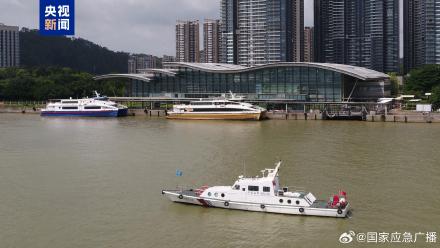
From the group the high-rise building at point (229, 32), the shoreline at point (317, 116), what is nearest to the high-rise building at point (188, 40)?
the high-rise building at point (229, 32)

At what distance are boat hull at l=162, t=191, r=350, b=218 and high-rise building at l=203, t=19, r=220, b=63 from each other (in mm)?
96741

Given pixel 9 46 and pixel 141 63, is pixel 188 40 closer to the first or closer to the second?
pixel 9 46

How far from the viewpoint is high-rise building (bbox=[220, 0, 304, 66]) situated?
9362cm

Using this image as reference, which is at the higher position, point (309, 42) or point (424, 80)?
point (309, 42)

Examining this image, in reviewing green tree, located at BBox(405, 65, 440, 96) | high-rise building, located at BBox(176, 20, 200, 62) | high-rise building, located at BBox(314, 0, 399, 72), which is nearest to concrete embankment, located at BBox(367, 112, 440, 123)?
green tree, located at BBox(405, 65, 440, 96)

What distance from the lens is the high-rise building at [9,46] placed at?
130 m

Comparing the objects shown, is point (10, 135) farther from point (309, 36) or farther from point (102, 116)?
point (309, 36)

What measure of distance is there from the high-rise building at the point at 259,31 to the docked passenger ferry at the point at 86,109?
36863mm

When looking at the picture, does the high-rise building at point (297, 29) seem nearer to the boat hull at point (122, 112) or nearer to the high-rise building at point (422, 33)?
the high-rise building at point (422, 33)

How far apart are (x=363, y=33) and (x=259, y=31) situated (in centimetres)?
1975

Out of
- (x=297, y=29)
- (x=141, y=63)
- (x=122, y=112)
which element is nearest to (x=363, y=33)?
(x=297, y=29)

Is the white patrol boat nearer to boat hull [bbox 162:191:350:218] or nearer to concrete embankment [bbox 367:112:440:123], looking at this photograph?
boat hull [bbox 162:191:350:218]

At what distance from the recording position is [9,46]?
131125mm

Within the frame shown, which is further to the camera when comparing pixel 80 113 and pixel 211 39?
pixel 211 39
